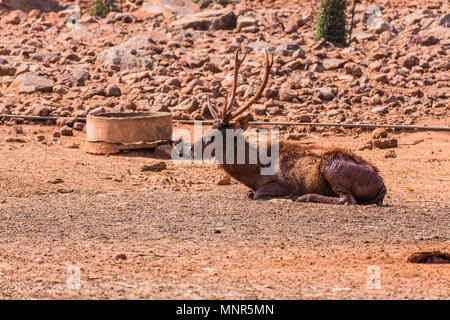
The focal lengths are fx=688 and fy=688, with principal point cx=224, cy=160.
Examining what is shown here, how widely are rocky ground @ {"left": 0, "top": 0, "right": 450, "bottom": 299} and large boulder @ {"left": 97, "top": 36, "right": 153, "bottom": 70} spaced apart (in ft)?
0.18

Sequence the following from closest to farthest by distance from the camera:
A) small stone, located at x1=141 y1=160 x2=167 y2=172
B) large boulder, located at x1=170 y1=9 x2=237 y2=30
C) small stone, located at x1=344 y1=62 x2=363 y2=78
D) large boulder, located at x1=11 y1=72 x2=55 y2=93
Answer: small stone, located at x1=141 y1=160 x2=167 y2=172 → large boulder, located at x1=11 y1=72 x2=55 y2=93 → small stone, located at x1=344 y1=62 x2=363 y2=78 → large boulder, located at x1=170 y1=9 x2=237 y2=30

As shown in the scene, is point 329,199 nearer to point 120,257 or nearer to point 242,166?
point 242,166

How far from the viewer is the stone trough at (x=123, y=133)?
35.2ft

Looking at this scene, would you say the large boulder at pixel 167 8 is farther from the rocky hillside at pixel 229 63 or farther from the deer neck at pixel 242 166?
the deer neck at pixel 242 166

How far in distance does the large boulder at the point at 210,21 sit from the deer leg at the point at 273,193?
39.3 ft

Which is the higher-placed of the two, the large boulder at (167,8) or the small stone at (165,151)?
the large boulder at (167,8)

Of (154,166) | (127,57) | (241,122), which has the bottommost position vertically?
(154,166)

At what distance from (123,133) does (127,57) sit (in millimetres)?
6259

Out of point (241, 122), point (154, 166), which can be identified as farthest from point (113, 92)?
point (241, 122)

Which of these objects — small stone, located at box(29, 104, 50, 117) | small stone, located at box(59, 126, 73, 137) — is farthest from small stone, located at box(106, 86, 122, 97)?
small stone, located at box(59, 126, 73, 137)

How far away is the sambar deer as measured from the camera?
7.34m

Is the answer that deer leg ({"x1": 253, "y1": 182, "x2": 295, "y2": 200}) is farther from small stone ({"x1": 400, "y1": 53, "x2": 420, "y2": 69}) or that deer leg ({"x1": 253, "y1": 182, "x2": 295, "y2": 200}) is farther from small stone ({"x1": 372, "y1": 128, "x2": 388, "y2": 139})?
small stone ({"x1": 400, "y1": 53, "x2": 420, "y2": 69})

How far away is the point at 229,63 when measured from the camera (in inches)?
636

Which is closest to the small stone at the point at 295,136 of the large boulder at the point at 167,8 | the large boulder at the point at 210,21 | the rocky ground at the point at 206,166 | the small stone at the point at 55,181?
the rocky ground at the point at 206,166
